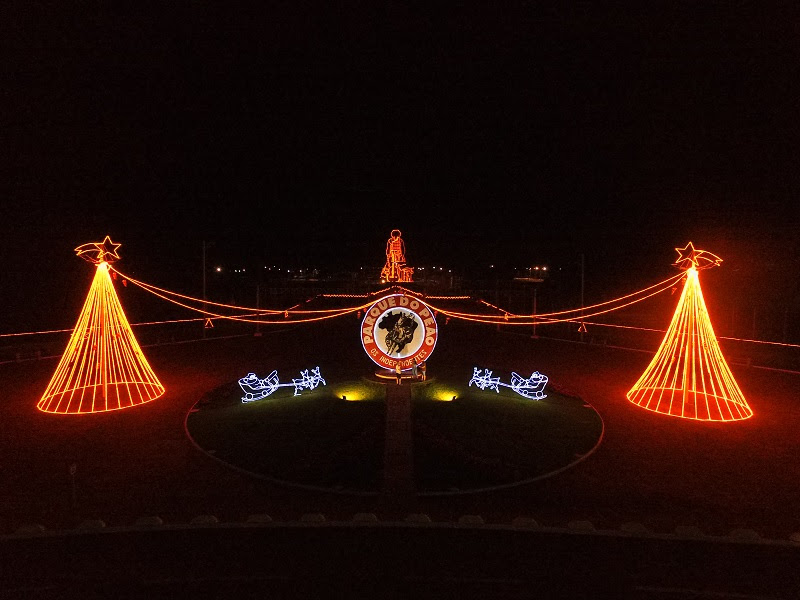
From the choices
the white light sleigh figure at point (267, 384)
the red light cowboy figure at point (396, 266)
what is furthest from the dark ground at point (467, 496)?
the red light cowboy figure at point (396, 266)

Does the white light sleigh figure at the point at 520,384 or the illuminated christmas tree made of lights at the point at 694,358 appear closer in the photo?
the illuminated christmas tree made of lights at the point at 694,358

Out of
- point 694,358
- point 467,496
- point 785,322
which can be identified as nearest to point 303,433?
→ point 467,496

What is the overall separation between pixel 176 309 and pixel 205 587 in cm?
3154

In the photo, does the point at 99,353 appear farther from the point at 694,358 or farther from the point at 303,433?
the point at 694,358

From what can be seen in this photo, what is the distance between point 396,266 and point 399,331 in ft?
8.85

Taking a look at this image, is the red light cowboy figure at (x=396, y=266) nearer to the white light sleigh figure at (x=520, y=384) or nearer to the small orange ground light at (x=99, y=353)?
the white light sleigh figure at (x=520, y=384)

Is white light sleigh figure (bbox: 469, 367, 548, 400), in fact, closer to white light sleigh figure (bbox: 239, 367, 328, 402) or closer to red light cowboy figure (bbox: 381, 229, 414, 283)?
red light cowboy figure (bbox: 381, 229, 414, 283)

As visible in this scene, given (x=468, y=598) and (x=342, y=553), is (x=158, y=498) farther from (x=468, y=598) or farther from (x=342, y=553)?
(x=468, y=598)

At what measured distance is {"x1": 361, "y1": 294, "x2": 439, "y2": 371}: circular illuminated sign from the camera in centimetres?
1628

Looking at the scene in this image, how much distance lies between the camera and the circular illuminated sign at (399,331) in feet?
53.4

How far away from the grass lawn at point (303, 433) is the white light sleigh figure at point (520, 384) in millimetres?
3406

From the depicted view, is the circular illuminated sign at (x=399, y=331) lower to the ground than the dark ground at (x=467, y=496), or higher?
higher

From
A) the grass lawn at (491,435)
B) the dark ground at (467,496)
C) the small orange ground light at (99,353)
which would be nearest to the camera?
the dark ground at (467,496)

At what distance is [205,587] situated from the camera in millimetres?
5176
